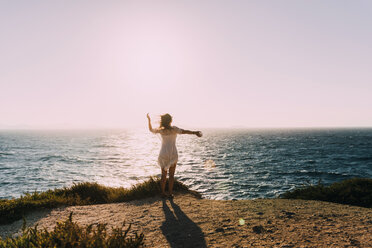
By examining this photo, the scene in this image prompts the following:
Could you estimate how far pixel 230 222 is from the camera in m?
5.29

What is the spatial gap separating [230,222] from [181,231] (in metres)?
1.28

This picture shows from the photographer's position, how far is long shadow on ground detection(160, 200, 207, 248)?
14.1 ft

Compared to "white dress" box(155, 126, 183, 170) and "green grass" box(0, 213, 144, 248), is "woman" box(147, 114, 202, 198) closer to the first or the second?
"white dress" box(155, 126, 183, 170)

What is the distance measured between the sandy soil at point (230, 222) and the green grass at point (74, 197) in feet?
1.50

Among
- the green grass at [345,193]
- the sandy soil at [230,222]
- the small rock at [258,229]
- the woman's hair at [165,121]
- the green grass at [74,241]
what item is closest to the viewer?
the green grass at [74,241]

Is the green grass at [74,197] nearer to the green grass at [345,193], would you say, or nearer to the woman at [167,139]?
the woman at [167,139]

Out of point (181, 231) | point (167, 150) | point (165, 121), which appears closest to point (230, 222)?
point (181, 231)

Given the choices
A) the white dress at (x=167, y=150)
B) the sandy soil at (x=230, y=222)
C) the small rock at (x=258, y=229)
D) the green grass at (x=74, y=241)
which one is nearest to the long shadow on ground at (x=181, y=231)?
the sandy soil at (x=230, y=222)

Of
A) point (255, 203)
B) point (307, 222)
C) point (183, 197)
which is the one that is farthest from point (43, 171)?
point (307, 222)

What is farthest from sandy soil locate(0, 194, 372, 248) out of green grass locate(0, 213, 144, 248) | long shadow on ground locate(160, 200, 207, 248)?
green grass locate(0, 213, 144, 248)

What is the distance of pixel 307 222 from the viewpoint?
5.14m

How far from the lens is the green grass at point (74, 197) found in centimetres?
694

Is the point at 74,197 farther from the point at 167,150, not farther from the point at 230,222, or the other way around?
the point at 230,222

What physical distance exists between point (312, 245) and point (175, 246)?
258cm
